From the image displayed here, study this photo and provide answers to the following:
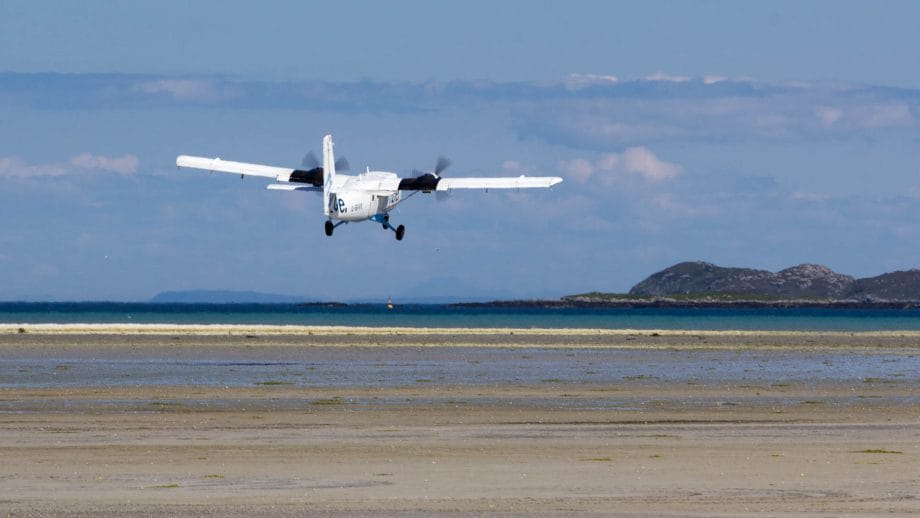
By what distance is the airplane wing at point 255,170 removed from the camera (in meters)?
71.8

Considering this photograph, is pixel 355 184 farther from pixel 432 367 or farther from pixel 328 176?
pixel 432 367

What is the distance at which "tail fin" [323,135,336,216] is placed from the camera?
2618 inches

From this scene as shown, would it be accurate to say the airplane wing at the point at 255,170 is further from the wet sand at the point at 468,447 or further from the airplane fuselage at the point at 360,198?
the wet sand at the point at 468,447

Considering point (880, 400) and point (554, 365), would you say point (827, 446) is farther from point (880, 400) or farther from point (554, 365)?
point (554, 365)

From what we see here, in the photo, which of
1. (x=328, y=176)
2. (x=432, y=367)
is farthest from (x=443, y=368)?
(x=328, y=176)

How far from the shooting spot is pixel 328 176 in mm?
69812

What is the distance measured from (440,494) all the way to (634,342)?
56.8 m

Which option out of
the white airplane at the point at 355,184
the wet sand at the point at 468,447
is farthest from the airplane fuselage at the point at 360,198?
the wet sand at the point at 468,447

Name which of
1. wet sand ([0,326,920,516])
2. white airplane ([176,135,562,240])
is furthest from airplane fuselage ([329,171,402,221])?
wet sand ([0,326,920,516])

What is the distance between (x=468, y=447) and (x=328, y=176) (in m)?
48.5

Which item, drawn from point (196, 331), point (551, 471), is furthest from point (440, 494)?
point (196, 331)

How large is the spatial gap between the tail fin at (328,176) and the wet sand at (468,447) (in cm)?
2699

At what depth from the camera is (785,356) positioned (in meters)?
58.5

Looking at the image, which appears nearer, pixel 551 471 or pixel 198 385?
pixel 551 471
